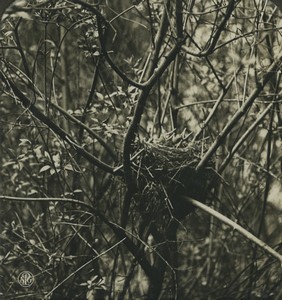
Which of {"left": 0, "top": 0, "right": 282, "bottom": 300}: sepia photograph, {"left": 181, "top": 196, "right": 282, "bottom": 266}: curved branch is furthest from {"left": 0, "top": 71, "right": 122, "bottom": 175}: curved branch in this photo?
{"left": 181, "top": 196, "right": 282, "bottom": 266}: curved branch

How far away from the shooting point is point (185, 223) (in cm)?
337

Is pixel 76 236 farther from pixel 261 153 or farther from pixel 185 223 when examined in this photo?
pixel 261 153

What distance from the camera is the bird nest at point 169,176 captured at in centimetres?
296

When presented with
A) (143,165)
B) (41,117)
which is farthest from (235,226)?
(41,117)

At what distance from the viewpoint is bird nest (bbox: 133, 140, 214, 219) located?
116 inches

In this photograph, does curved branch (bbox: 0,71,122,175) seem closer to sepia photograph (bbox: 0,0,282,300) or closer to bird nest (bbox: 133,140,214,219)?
sepia photograph (bbox: 0,0,282,300)

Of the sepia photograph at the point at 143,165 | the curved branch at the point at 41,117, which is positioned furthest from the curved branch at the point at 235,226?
the curved branch at the point at 41,117

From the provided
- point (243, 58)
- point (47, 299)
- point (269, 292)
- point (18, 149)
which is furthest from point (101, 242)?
point (243, 58)

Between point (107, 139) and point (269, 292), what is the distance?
120cm

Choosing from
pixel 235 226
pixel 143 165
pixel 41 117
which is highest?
pixel 41 117

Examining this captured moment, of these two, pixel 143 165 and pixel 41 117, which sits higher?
pixel 41 117

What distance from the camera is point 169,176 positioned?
3.02m

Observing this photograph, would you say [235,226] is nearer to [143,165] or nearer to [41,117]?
[143,165]

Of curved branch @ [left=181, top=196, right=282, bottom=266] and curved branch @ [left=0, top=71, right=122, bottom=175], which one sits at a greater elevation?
curved branch @ [left=0, top=71, right=122, bottom=175]
